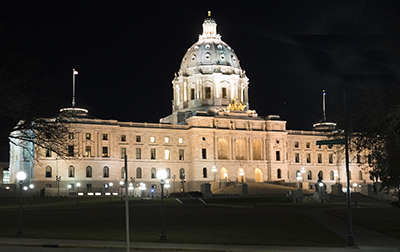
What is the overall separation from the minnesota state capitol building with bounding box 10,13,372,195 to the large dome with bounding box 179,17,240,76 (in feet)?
0.75

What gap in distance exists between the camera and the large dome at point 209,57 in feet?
413

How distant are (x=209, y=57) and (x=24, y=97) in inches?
3784

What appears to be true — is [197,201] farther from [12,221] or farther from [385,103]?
[385,103]

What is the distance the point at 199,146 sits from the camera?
11038 cm

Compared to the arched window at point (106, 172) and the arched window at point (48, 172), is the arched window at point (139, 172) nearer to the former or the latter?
the arched window at point (106, 172)

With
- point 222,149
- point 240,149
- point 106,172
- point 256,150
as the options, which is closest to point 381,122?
point 106,172

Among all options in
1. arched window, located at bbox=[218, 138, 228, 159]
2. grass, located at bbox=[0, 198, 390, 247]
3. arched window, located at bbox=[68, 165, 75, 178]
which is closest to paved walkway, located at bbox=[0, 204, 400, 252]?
grass, located at bbox=[0, 198, 390, 247]

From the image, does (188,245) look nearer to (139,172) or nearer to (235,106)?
(139,172)

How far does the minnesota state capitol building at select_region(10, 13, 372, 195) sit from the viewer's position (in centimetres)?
10181

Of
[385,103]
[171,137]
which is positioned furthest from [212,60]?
[385,103]

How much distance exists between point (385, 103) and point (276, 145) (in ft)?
291

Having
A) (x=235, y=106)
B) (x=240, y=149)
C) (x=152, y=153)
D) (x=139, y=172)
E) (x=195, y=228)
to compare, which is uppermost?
(x=235, y=106)

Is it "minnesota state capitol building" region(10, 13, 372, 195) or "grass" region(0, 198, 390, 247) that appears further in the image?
"minnesota state capitol building" region(10, 13, 372, 195)

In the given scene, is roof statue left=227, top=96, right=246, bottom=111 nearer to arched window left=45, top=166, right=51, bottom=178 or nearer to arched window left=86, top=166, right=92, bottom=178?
arched window left=86, top=166, right=92, bottom=178
